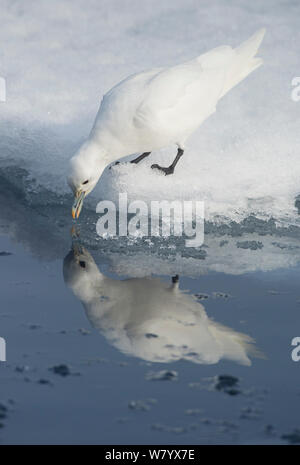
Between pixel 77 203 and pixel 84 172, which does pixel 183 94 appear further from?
pixel 77 203

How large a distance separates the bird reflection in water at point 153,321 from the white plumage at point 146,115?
92 cm

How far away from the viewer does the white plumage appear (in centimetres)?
473

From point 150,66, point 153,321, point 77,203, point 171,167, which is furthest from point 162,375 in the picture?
point 150,66

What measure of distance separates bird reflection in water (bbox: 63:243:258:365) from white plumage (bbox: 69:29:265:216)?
924 mm

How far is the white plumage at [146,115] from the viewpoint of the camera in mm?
4734

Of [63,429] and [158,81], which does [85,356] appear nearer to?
[63,429]

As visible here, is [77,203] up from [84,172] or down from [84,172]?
down

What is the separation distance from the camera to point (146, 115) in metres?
4.83

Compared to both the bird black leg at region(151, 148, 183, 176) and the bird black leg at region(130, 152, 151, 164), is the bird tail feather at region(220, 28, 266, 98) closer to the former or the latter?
the bird black leg at region(151, 148, 183, 176)

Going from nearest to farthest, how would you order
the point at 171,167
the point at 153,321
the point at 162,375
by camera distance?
1. the point at 162,375
2. the point at 153,321
3. the point at 171,167

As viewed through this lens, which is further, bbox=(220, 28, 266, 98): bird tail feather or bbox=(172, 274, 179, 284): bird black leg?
bbox=(220, 28, 266, 98): bird tail feather

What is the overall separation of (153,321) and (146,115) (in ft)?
5.94

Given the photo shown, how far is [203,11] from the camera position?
800 cm

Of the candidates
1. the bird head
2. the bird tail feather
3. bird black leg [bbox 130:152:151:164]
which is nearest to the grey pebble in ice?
the bird head
